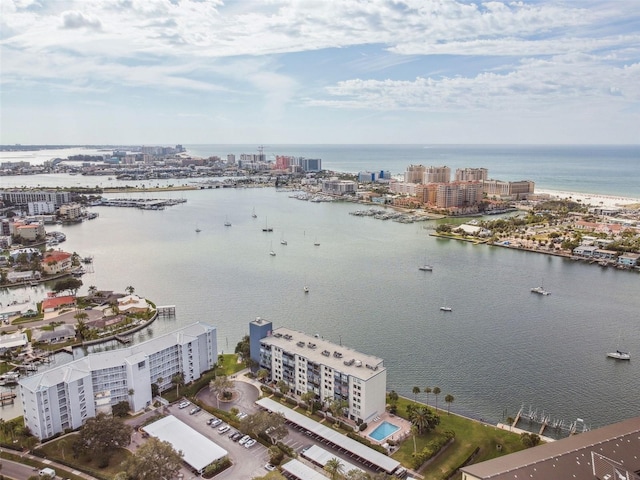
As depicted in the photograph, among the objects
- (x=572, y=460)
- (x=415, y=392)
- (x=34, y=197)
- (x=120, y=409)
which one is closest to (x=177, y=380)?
(x=120, y=409)

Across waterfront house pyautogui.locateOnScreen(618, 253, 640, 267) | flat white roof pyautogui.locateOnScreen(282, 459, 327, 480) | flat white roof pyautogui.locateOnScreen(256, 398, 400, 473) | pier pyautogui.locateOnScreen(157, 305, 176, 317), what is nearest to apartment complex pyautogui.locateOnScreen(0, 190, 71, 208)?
pier pyautogui.locateOnScreen(157, 305, 176, 317)

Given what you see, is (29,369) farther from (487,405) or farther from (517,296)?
(517,296)

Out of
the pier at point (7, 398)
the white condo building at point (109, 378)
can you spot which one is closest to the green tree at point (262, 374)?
A: the white condo building at point (109, 378)

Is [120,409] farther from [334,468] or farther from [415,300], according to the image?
[415,300]

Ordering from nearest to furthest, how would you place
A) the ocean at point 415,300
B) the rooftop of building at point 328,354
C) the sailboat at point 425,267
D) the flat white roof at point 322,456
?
the flat white roof at point 322,456
the rooftop of building at point 328,354
the ocean at point 415,300
the sailboat at point 425,267

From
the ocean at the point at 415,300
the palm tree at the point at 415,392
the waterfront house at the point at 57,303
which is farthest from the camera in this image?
the waterfront house at the point at 57,303

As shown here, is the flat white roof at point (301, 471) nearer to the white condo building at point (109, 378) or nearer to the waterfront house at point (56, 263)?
the white condo building at point (109, 378)

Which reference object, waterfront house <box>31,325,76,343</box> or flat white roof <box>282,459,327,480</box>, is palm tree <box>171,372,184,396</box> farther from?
waterfront house <box>31,325,76,343</box>

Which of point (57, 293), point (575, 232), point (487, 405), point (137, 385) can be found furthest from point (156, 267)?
point (575, 232)
